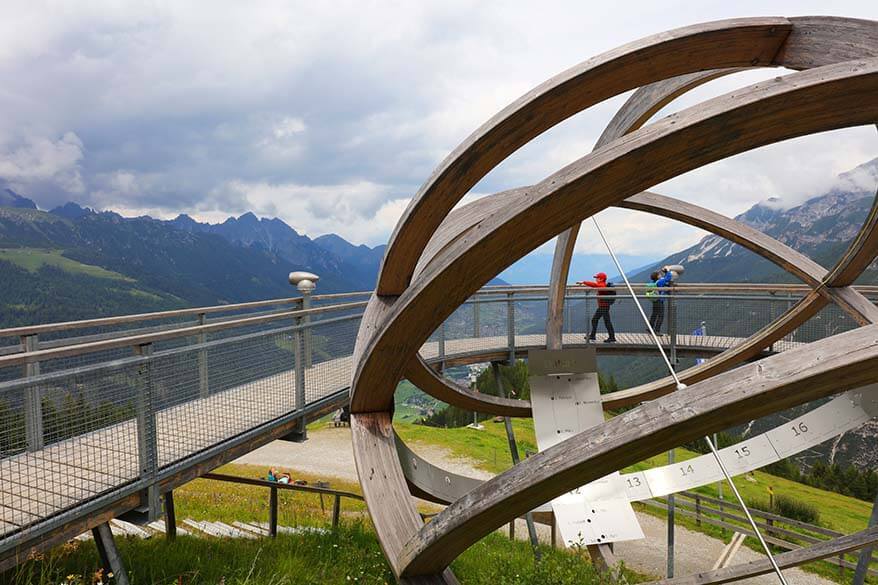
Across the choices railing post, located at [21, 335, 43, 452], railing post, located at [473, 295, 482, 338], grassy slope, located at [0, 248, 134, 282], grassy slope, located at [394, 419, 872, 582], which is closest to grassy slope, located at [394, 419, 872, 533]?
grassy slope, located at [394, 419, 872, 582]

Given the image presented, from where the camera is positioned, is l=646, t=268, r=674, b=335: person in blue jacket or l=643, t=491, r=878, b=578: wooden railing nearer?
l=646, t=268, r=674, b=335: person in blue jacket

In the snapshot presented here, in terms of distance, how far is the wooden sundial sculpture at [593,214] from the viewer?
2254 mm

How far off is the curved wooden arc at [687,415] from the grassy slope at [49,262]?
208 meters

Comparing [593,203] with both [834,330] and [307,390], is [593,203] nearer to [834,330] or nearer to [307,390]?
[307,390]

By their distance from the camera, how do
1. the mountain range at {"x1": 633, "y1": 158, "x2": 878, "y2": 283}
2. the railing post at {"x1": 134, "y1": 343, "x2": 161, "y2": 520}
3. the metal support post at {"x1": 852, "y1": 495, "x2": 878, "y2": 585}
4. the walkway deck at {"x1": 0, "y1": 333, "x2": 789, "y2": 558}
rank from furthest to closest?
1. the mountain range at {"x1": 633, "y1": 158, "x2": 878, "y2": 283}
2. the metal support post at {"x1": 852, "y1": 495, "x2": 878, "y2": 585}
3. the railing post at {"x1": 134, "y1": 343, "x2": 161, "y2": 520}
4. the walkway deck at {"x1": 0, "y1": 333, "x2": 789, "y2": 558}

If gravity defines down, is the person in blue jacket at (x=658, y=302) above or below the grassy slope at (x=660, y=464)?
above

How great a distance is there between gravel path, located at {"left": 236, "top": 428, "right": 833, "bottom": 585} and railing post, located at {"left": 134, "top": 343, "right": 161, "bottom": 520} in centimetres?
1076

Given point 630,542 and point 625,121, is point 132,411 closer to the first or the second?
point 625,121

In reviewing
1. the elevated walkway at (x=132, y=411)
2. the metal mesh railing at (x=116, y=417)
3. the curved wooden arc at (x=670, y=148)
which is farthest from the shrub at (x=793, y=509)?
the curved wooden arc at (x=670, y=148)

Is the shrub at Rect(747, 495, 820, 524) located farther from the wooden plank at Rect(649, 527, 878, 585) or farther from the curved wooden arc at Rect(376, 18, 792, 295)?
the curved wooden arc at Rect(376, 18, 792, 295)

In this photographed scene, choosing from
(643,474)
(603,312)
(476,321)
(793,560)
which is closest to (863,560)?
(793,560)

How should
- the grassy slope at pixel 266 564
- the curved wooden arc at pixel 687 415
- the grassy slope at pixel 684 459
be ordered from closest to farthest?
the curved wooden arc at pixel 687 415
the grassy slope at pixel 266 564
the grassy slope at pixel 684 459

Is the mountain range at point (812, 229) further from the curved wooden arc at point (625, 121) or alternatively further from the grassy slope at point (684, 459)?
the curved wooden arc at point (625, 121)

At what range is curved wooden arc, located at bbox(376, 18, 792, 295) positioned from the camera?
152 inches
